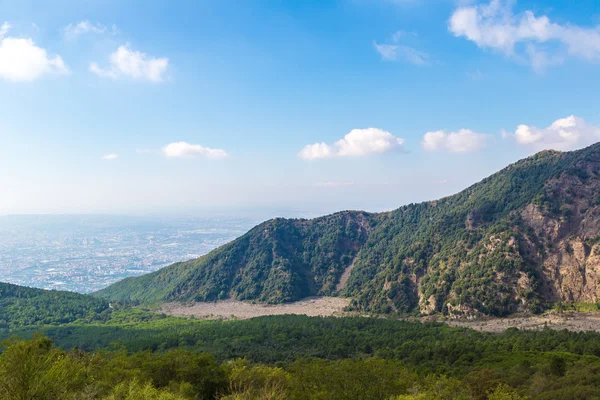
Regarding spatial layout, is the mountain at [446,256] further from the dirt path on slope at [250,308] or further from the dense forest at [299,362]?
the dense forest at [299,362]

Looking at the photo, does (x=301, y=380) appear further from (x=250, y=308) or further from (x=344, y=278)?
(x=344, y=278)

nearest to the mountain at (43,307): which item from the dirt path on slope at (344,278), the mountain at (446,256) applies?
the mountain at (446,256)

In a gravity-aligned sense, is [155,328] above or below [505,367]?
below

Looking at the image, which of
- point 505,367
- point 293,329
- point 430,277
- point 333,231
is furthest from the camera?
point 333,231

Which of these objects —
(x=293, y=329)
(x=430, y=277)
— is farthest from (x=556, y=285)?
(x=293, y=329)

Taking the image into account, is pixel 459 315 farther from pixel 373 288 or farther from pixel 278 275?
pixel 278 275

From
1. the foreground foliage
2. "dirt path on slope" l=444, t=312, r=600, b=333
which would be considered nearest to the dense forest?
the foreground foliage
